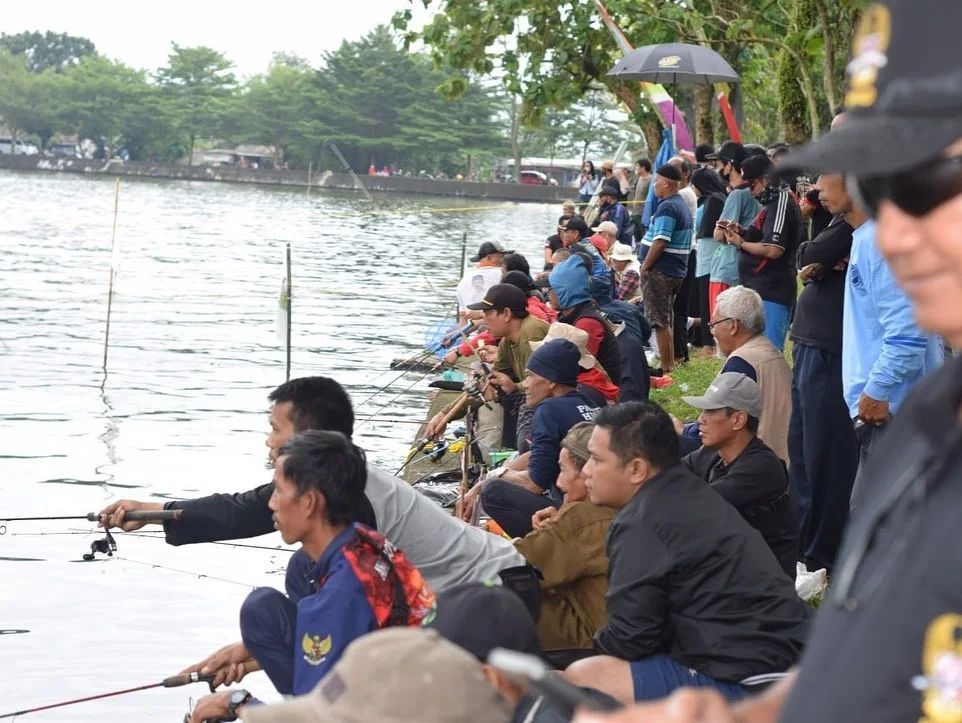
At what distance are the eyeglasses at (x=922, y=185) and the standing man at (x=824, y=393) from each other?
521 centimetres

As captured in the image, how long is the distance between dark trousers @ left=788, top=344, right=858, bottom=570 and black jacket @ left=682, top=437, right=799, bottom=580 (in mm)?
619

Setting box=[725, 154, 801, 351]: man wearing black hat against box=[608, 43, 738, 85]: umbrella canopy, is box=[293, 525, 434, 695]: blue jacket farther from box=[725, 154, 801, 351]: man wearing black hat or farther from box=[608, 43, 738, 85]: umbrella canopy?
box=[608, 43, 738, 85]: umbrella canopy

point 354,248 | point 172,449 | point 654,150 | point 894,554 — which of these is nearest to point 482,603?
point 894,554

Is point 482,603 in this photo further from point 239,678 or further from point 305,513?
point 239,678

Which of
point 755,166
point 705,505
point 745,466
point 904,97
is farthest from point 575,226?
point 904,97

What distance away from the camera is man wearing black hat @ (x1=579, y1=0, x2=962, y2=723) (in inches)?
66.2

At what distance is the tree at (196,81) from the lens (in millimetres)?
Answer: 114500

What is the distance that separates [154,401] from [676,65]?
21.7ft

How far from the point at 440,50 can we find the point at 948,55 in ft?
79.2

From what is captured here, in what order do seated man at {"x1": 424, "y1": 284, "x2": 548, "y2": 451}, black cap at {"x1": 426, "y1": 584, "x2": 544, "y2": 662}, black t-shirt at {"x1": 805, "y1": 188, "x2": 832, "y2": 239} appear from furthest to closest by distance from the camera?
1. seated man at {"x1": 424, "y1": 284, "x2": 548, "y2": 451}
2. black t-shirt at {"x1": 805, "y1": 188, "x2": 832, "y2": 239}
3. black cap at {"x1": 426, "y1": 584, "x2": 544, "y2": 662}

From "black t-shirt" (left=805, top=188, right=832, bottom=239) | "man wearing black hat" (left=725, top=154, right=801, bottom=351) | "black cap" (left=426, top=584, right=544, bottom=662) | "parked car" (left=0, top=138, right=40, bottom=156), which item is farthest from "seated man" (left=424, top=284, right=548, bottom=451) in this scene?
"parked car" (left=0, top=138, right=40, bottom=156)

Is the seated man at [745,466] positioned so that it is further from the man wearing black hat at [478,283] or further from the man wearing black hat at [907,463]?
the man wearing black hat at [478,283]

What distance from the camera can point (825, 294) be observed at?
7.00 meters

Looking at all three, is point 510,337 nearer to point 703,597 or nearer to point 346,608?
point 703,597
